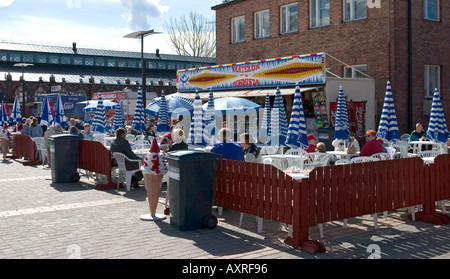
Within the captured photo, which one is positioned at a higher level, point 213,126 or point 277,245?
point 213,126

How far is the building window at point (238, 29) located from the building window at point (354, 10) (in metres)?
6.81

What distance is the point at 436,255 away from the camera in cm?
649

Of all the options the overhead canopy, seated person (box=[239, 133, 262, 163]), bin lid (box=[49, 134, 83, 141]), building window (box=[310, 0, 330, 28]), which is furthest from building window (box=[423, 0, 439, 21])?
bin lid (box=[49, 134, 83, 141])

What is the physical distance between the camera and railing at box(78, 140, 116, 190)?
12.5 meters

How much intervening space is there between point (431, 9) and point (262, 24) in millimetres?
8017

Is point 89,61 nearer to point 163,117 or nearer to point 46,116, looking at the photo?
point 46,116

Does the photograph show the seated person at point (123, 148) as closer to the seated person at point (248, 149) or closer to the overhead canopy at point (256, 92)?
the seated person at point (248, 149)

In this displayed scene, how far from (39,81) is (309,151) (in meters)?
61.3

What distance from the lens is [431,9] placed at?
2041cm

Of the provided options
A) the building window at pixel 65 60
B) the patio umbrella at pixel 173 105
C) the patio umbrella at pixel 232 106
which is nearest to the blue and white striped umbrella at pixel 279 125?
the patio umbrella at pixel 232 106
